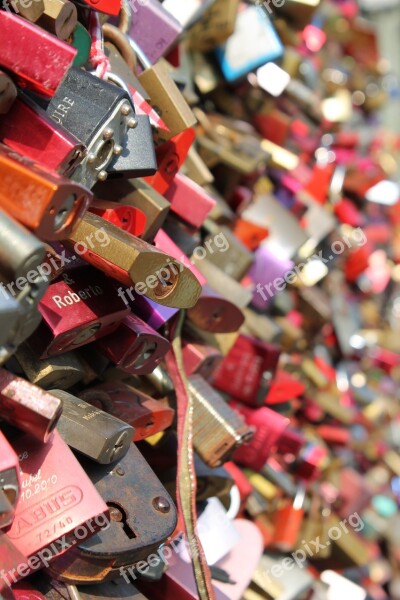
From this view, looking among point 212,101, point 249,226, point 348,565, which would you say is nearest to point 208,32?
point 212,101

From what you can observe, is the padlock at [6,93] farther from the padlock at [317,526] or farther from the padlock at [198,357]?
Answer: the padlock at [317,526]

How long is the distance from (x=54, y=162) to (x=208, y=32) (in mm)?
980

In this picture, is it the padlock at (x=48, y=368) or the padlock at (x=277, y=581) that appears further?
the padlock at (x=277, y=581)

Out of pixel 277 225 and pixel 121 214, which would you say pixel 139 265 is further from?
pixel 277 225

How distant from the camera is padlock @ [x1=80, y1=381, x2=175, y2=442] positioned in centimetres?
95

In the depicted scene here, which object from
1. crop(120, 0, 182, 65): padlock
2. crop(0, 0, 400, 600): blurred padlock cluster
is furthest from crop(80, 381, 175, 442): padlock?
crop(120, 0, 182, 65): padlock

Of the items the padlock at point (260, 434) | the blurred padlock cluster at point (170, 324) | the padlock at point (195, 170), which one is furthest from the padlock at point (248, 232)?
the padlock at point (260, 434)

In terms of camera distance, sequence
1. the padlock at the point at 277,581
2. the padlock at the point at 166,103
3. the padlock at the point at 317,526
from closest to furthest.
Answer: the padlock at the point at 166,103 < the padlock at the point at 277,581 < the padlock at the point at 317,526

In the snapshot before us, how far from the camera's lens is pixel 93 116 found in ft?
2.83

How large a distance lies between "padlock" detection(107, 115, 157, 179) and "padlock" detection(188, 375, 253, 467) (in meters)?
0.35

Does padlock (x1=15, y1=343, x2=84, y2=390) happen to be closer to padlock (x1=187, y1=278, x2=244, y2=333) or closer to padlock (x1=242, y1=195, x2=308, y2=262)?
padlock (x1=187, y1=278, x2=244, y2=333)

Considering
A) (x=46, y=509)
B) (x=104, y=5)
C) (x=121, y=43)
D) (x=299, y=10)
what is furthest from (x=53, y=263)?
(x=299, y=10)

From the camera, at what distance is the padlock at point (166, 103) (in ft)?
3.51

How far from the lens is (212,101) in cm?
188
